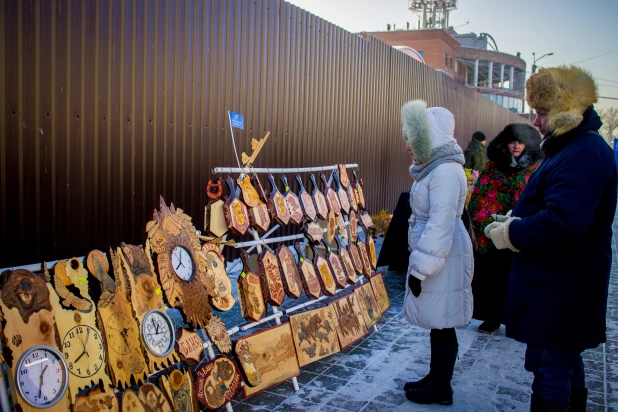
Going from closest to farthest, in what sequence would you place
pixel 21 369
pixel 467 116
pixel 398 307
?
pixel 21 369
pixel 398 307
pixel 467 116

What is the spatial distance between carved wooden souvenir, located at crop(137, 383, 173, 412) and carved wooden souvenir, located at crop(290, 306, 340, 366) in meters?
1.22

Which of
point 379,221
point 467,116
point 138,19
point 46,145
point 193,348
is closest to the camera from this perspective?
point 193,348

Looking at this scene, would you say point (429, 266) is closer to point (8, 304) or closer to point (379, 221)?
point (8, 304)

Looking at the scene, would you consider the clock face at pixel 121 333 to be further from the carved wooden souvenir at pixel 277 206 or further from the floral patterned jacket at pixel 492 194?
the floral patterned jacket at pixel 492 194

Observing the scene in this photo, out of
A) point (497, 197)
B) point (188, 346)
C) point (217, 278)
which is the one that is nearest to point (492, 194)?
point (497, 197)

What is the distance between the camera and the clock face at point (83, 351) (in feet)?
7.86

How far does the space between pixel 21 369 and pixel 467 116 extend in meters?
13.2

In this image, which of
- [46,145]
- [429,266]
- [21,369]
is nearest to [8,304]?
[21,369]

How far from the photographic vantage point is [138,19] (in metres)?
A: 3.96

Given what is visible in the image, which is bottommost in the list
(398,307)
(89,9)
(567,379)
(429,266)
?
(398,307)

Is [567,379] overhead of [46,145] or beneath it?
beneath

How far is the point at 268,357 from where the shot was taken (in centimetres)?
352

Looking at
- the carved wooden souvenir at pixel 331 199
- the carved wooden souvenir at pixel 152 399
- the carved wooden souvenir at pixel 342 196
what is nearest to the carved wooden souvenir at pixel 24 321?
the carved wooden souvenir at pixel 152 399

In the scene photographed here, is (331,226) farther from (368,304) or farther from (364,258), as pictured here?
(368,304)
